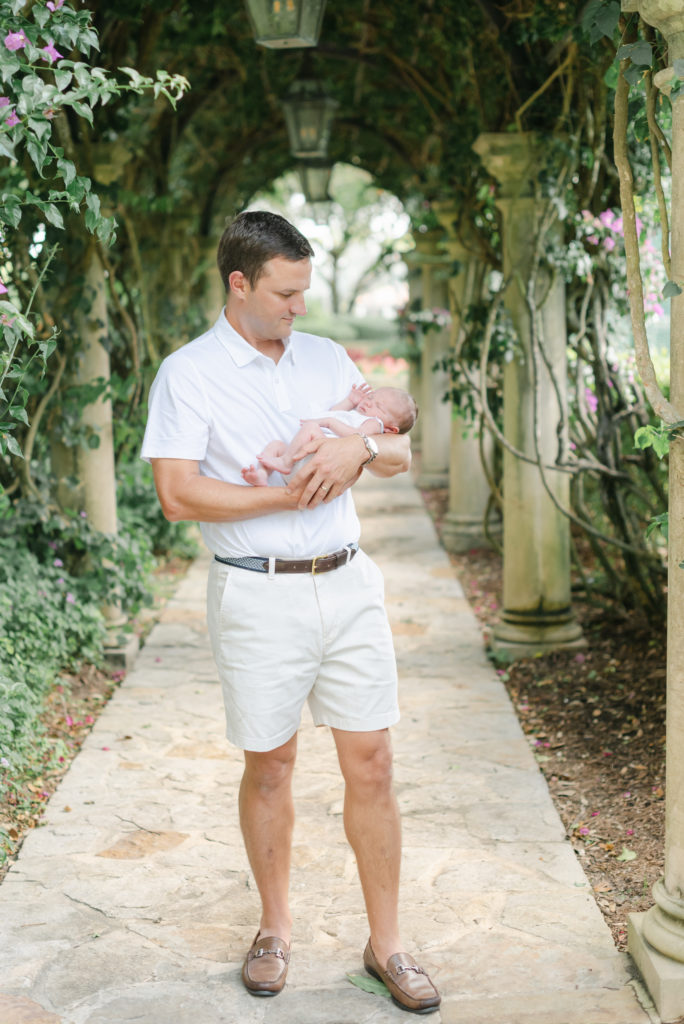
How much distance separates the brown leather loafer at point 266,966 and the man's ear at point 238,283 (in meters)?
1.65

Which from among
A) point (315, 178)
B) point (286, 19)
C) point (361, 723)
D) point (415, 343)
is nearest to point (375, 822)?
point (361, 723)

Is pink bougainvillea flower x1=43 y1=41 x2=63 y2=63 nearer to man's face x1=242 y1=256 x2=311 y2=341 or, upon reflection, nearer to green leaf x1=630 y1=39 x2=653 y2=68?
man's face x1=242 y1=256 x2=311 y2=341

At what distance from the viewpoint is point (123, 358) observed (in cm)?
670

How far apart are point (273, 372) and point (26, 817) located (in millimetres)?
2022

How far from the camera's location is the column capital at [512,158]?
209 inches

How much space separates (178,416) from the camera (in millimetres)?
2627

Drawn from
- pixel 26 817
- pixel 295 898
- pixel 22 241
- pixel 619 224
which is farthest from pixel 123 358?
pixel 295 898

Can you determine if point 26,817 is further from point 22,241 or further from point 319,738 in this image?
point 22,241

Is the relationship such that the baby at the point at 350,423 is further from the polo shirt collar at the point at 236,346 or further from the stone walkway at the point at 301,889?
the stone walkway at the point at 301,889

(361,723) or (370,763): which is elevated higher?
(361,723)

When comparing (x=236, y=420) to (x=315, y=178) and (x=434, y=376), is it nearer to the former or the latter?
(x=315, y=178)

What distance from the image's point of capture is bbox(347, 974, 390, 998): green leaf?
9.18 ft

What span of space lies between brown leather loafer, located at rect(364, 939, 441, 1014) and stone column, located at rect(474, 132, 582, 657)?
3094mm

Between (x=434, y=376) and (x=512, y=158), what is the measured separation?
577cm
